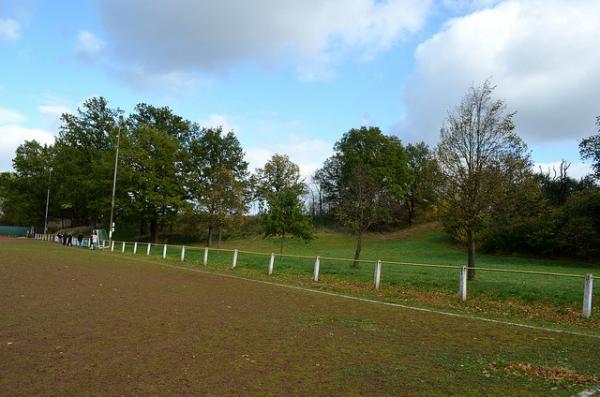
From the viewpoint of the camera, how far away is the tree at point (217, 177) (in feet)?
153

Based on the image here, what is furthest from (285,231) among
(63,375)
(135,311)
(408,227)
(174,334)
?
(408,227)

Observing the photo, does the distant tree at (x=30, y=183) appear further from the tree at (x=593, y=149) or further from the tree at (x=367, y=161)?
the tree at (x=593, y=149)

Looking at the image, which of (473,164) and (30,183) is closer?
(473,164)

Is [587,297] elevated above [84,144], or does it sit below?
below

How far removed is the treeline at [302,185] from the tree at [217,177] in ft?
0.47

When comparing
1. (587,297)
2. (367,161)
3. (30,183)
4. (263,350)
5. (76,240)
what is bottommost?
(76,240)

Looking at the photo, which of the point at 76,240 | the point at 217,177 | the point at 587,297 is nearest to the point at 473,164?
the point at 587,297

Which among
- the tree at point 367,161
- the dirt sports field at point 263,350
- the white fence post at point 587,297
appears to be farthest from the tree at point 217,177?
the white fence post at point 587,297

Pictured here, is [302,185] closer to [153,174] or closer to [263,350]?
[153,174]

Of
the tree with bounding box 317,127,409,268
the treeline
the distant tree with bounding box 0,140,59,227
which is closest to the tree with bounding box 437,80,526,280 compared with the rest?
the treeline

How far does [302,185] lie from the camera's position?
54594mm

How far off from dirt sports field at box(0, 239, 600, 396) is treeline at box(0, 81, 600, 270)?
956 centimetres

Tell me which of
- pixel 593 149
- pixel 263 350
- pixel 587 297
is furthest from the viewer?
pixel 593 149

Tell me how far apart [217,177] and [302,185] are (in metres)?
11.0
